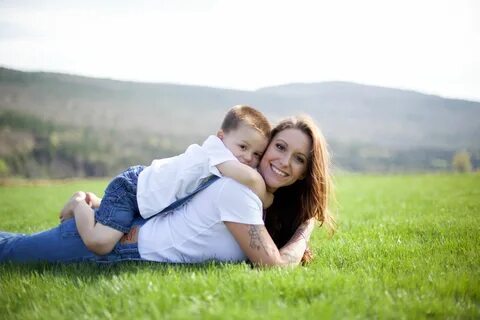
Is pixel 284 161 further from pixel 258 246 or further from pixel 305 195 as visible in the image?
pixel 258 246

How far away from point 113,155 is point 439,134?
37.0m

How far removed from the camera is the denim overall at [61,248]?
464cm

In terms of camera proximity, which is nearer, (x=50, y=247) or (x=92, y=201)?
(x=50, y=247)

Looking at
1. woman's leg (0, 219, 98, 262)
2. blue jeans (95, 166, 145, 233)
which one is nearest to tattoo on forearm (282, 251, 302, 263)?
blue jeans (95, 166, 145, 233)

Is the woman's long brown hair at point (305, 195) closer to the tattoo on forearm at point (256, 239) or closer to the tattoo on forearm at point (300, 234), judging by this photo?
the tattoo on forearm at point (300, 234)

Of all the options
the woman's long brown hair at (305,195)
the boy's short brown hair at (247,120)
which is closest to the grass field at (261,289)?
the woman's long brown hair at (305,195)

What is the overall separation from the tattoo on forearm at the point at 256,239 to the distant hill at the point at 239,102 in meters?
46.9

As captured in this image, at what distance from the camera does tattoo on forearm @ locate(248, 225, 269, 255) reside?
13.7 feet

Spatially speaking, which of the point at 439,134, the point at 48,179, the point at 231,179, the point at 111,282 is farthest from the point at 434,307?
the point at 439,134

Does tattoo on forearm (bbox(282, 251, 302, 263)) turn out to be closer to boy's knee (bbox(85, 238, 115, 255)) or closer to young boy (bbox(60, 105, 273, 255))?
young boy (bbox(60, 105, 273, 255))

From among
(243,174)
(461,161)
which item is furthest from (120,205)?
(461,161)

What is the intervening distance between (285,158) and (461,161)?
40734 mm

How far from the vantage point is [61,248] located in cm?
482

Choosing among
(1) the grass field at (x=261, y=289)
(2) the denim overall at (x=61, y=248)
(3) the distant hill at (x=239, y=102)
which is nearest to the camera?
(1) the grass field at (x=261, y=289)
